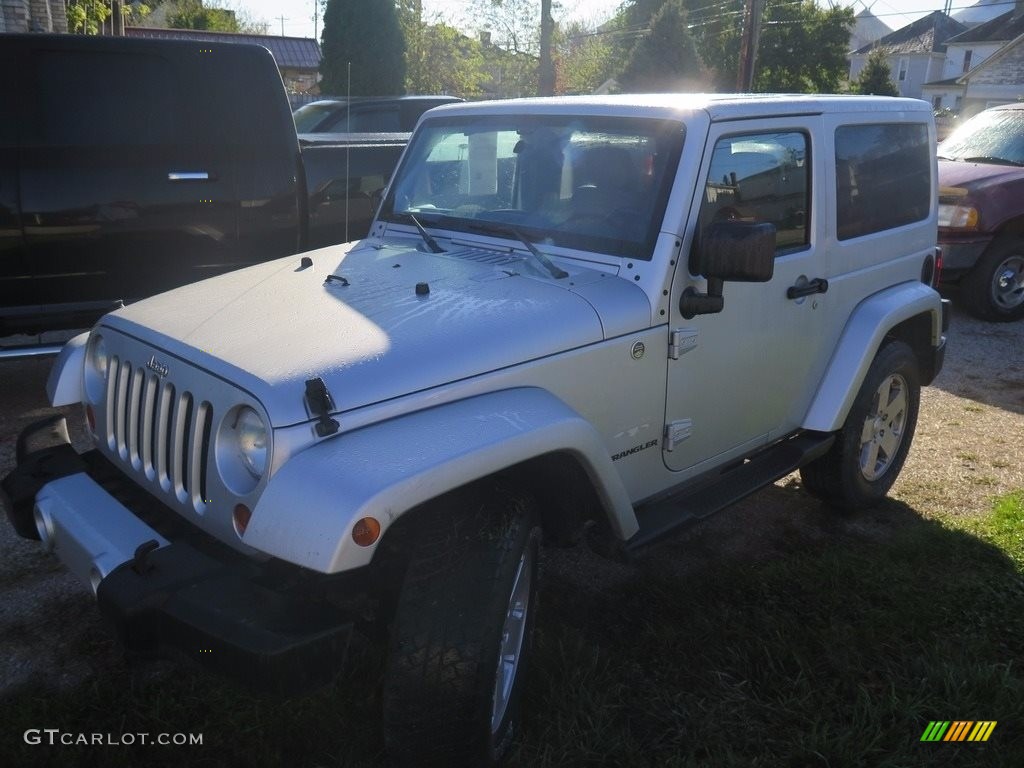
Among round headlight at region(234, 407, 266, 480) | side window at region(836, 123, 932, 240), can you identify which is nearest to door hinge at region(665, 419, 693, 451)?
side window at region(836, 123, 932, 240)

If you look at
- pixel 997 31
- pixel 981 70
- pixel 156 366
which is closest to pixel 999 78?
pixel 981 70

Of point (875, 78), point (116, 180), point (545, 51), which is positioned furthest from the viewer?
point (875, 78)

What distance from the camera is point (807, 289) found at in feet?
12.4

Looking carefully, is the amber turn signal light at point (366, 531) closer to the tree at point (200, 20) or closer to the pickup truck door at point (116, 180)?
the pickup truck door at point (116, 180)

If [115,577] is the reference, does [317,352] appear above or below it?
above

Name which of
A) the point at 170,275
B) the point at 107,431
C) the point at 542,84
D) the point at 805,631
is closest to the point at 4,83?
the point at 170,275

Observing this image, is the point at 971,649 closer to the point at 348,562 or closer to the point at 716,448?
the point at 716,448

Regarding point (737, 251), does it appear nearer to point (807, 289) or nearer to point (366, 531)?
point (807, 289)

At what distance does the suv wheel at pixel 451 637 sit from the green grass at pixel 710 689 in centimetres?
43

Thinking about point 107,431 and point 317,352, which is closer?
point 317,352

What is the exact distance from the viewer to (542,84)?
28.8m

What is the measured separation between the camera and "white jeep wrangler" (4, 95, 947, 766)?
2.34m

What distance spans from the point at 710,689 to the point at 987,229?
661 centimetres

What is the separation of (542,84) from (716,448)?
26934mm
